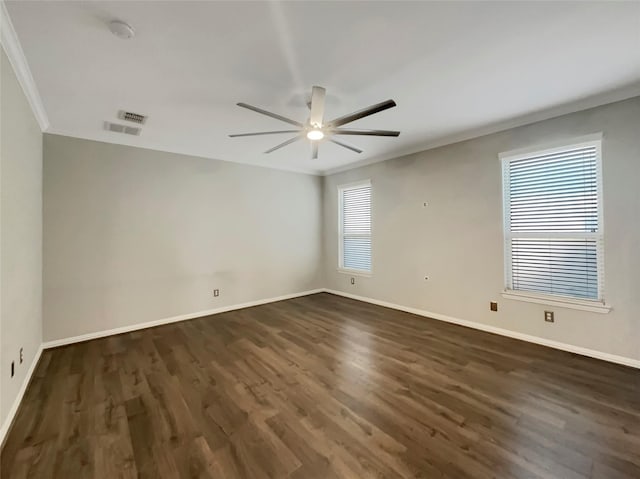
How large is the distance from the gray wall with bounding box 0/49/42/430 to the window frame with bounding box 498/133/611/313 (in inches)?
186

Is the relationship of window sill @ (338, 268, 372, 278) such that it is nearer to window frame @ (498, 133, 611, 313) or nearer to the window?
the window

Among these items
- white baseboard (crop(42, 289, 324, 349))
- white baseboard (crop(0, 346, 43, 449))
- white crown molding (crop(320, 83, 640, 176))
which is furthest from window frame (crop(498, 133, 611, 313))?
white baseboard (crop(0, 346, 43, 449))

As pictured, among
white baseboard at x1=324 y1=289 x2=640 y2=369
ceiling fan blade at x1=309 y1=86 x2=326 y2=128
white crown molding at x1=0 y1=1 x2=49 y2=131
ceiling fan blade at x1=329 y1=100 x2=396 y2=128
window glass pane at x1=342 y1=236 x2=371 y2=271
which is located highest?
white crown molding at x1=0 y1=1 x2=49 y2=131

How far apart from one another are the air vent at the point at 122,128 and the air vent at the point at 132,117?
22 cm

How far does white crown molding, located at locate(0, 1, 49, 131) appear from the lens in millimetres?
1701

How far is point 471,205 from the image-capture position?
377 centimetres

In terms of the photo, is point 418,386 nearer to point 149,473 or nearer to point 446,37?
point 149,473

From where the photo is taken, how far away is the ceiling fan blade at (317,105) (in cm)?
236

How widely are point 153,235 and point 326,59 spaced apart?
133 inches

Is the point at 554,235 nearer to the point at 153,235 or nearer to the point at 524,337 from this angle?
the point at 524,337

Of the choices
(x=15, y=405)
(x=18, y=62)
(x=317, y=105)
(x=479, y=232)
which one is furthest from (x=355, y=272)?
(x=18, y=62)

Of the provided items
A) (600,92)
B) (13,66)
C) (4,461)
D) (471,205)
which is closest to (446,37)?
(600,92)

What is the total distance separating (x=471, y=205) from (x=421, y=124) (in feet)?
4.25

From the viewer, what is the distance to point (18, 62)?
204 centimetres
